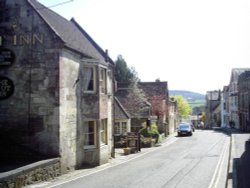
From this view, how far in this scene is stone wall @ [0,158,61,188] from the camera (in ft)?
51.2

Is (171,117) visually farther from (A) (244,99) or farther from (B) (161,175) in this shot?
(B) (161,175)

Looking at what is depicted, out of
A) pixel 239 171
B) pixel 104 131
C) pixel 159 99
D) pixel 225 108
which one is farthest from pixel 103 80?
pixel 225 108

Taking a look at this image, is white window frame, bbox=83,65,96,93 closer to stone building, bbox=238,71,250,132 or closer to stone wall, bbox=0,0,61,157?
stone wall, bbox=0,0,61,157

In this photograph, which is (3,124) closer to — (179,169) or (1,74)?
(1,74)

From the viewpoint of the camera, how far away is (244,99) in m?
67.3

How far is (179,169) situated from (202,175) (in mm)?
2469

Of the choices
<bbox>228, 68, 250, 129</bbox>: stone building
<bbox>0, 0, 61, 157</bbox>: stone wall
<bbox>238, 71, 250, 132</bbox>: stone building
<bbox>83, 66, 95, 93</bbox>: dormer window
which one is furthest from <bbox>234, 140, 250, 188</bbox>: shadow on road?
<bbox>228, 68, 250, 129</bbox>: stone building

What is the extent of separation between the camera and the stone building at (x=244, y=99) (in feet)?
209

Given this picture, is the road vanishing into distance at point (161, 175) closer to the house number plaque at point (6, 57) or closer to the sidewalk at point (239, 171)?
the sidewalk at point (239, 171)

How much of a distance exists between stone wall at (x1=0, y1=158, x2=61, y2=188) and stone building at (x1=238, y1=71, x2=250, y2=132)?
48.5 m

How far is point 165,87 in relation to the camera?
64.7m

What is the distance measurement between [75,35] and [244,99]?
151 feet

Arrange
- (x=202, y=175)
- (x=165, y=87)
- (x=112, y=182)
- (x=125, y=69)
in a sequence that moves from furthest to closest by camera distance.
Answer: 1. (x=125, y=69)
2. (x=165, y=87)
3. (x=202, y=175)
4. (x=112, y=182)

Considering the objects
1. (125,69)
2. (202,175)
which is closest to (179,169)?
(202,175)
